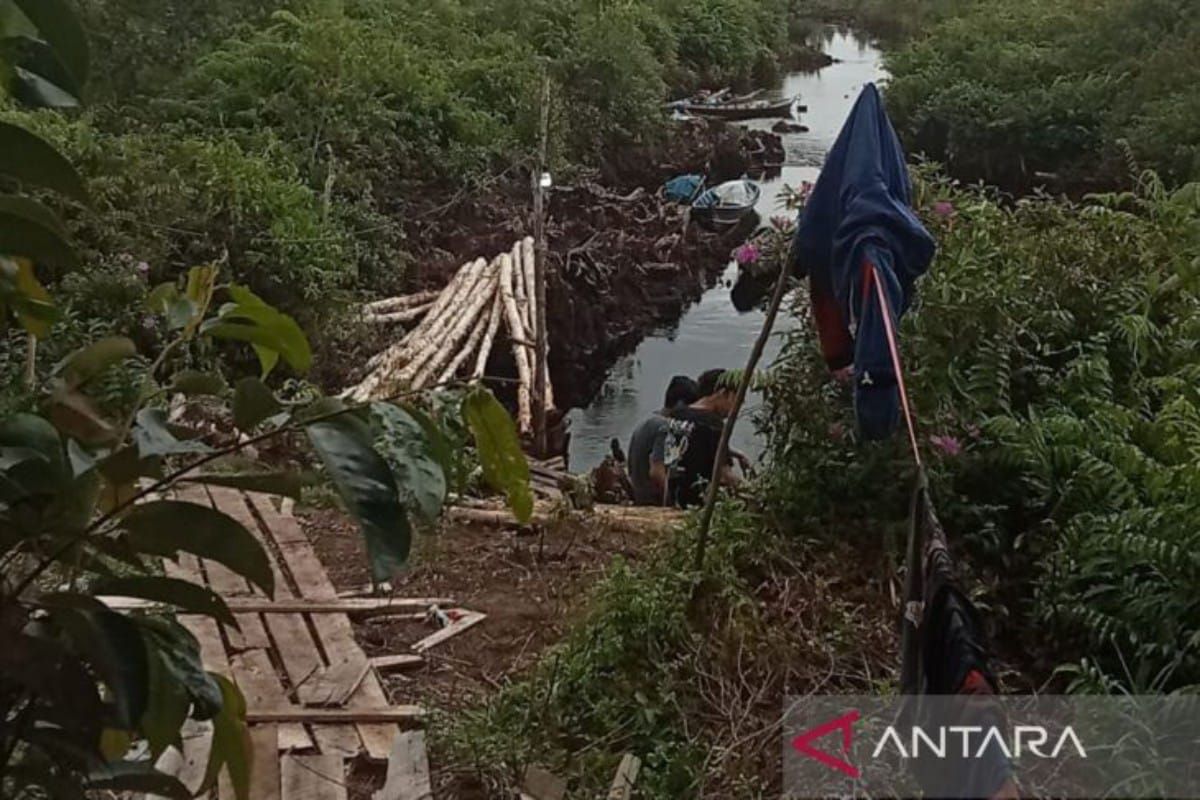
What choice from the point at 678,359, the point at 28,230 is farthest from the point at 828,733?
the point at 678,359

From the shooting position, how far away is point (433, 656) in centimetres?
403

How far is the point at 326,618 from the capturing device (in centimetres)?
409

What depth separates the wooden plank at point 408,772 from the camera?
299 centimetres

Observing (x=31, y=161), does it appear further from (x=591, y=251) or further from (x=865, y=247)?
(x=591, y=251)

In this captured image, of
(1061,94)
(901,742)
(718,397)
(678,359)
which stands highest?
(1061,94)

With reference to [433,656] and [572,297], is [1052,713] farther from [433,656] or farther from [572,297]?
[572,297]

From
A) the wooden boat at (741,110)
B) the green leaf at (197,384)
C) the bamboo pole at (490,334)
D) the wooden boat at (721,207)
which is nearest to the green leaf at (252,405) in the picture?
the green leaf at (197,384)

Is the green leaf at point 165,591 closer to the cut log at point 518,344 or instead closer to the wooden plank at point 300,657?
the wooden plank at point 300,657

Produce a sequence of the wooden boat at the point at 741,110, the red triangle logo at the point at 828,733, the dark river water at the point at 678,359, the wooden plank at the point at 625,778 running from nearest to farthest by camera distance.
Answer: the red triangle logo at the point at 828,733 < the wooden plank at the point at 625,778 < the dark river water at the point at 678,359 < the wooden boat at the point at 741,110

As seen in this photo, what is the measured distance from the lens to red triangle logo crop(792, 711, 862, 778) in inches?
105

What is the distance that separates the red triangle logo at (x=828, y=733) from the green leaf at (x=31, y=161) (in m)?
1.90

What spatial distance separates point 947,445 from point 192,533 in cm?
247

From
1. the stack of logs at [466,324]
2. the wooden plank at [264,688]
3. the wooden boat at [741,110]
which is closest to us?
the wooden plank at [264,688]

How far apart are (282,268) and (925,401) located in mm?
5369
